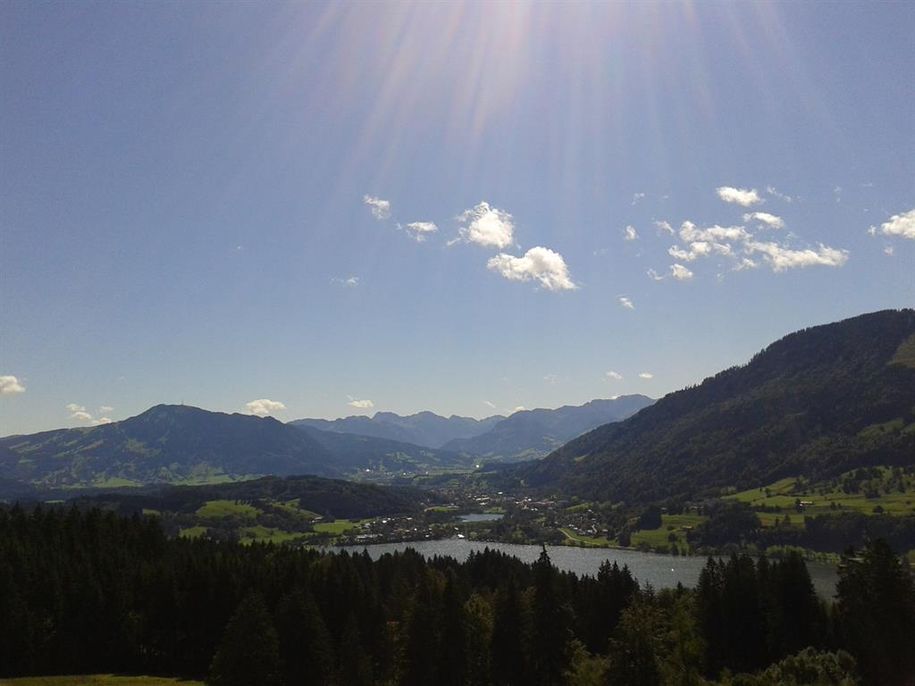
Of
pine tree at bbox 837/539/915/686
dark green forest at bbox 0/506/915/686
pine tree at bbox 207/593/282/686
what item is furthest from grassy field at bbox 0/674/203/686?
pine tree at bbox 837/539/915/686

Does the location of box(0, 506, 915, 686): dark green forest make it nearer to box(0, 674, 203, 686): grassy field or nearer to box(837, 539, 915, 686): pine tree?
box(837, 539, 915, 686): pine tree

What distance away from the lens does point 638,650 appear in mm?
40188

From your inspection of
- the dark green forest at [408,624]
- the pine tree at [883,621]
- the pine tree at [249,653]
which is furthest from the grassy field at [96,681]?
the pine tree at [883,621]

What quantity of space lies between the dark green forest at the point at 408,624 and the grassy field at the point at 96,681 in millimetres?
5294

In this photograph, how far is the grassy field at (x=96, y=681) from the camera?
58.2 metres

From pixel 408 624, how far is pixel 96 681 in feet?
105

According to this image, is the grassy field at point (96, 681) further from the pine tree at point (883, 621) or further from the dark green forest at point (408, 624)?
the pine tree at point (883, 621)

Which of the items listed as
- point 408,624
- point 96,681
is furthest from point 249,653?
point 408,624

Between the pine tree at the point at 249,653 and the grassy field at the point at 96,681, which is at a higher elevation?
the pine tree at the point at 249,653

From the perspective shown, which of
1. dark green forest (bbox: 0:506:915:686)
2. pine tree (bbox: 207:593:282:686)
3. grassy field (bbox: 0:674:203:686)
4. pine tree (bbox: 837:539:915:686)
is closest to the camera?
grassy field (bbox: 0:674:203:686)

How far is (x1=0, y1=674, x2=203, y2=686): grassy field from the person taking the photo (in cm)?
5825

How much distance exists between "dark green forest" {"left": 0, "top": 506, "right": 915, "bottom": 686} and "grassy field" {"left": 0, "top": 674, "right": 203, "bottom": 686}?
5.29 meters

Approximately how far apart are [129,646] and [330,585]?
2521cm

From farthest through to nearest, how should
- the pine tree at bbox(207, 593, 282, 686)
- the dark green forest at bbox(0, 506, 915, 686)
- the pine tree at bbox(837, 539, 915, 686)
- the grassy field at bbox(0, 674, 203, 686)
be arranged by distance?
the dark green forest at bbox(0, 506, 915, 686)
the pine tree at bbox(837, 539, 915, 686)
the pine tree at bbox(207, 593, 282, 686)
the grassy field at bbox(0, 674, 203, 686)
